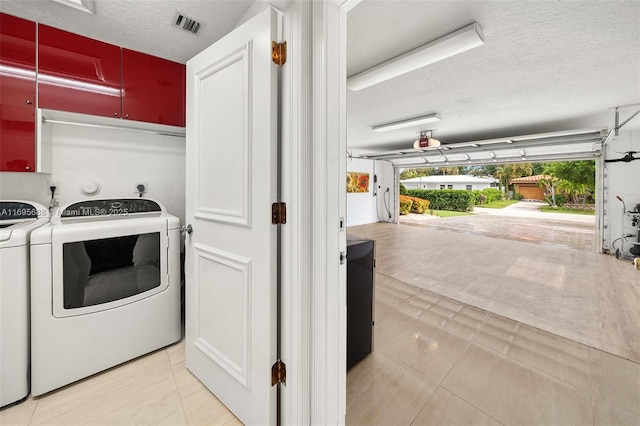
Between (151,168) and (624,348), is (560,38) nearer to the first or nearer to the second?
(624,348)

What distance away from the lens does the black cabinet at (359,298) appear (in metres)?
Answer: 1.75

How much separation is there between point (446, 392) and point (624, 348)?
1.75 metres

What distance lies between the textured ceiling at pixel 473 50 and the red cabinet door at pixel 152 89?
16 centimetres

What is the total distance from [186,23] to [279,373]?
7.90ft

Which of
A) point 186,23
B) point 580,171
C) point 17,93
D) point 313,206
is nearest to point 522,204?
point 580,171

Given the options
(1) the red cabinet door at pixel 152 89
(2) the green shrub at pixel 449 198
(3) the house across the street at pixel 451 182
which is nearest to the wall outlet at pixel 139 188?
(1) the red cabinet door at pixel 152 89

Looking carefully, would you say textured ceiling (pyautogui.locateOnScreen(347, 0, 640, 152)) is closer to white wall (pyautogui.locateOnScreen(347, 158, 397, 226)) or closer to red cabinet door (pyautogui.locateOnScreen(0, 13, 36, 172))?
red cabinet door (pyautogui.locateOnScreen(0, 13, 36, 172))

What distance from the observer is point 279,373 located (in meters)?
1.29

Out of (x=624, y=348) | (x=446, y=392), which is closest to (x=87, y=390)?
(x=446, y=392)

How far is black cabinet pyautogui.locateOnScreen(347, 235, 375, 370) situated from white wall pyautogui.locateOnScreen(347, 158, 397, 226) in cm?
647

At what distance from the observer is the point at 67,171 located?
6.89 feet

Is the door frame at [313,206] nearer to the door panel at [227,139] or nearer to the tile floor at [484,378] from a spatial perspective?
the door panel at [227,139]

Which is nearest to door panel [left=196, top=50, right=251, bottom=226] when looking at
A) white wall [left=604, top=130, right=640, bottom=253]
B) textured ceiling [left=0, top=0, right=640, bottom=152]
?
textured ceiling [left=0, top=0, right=640, bottom=152]

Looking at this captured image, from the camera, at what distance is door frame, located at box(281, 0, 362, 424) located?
117cm
